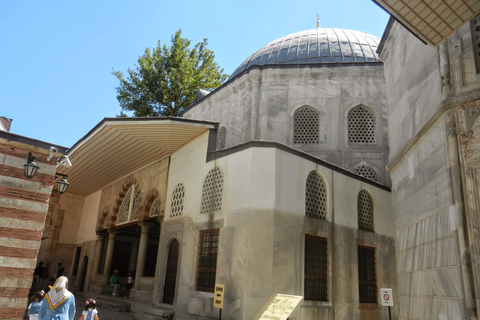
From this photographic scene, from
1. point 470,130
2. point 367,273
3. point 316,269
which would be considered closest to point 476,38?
point 470,130

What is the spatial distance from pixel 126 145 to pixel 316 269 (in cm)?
713

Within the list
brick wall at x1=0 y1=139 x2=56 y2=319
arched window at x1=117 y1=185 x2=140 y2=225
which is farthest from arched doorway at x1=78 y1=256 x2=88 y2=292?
brick wall at x1=0 y1=139 x2=56 y2=319

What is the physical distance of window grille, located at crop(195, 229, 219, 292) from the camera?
9.51 metres

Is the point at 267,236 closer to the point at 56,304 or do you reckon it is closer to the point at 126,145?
the point at 56,304

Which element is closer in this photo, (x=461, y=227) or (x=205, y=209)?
(x=461, y=227)

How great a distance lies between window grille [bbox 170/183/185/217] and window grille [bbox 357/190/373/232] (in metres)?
5.13

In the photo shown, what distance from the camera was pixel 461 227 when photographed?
5035 mm

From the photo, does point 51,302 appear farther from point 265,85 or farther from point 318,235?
point 265,85

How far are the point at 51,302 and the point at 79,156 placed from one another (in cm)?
976

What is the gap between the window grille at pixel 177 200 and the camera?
37.8 ft

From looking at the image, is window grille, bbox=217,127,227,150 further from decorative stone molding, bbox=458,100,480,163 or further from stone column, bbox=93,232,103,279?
decorative stone molding, bbox=458,100,480,163

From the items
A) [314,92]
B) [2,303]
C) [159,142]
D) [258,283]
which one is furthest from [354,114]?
[2,303]

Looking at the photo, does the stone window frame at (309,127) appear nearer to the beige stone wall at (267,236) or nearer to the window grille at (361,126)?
the window grille at (361,126)

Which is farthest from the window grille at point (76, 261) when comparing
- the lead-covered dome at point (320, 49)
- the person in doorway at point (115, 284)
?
the lead-covered dome at point (320, 49)
